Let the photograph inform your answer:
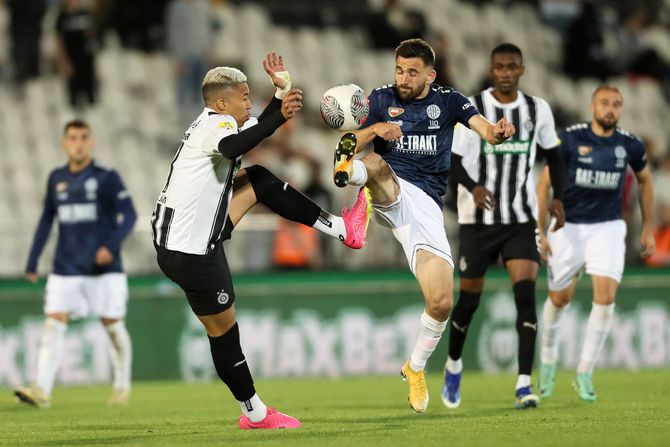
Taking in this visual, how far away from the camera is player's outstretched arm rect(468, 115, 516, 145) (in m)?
8.51

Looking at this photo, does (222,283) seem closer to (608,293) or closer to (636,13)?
(608,293)

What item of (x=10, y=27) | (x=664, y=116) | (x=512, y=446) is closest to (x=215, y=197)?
(x=512, y=446)

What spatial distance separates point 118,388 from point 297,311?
3.62 metres

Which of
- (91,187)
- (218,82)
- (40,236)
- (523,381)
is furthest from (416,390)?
(40,236)

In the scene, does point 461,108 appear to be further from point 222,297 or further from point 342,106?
point 222,297

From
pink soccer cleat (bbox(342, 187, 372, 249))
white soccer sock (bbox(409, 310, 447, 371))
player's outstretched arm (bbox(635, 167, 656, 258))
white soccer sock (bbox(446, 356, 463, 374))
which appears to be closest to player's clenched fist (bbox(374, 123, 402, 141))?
pink soccer cleat (bbox(342, 187, 372, 249))

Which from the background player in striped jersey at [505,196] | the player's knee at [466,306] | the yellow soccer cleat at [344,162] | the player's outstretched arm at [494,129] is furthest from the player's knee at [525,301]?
the yellow soccer cleat at [344,162]

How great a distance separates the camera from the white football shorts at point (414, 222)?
9180 mm

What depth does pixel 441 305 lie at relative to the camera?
358 inches

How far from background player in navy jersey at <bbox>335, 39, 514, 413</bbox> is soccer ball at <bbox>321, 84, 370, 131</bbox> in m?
0.12

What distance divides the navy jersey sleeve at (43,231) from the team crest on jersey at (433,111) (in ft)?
14.4

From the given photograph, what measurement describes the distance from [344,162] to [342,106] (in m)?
0.49

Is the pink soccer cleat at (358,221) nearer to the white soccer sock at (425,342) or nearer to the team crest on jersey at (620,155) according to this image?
the white soccer sock at (425,342)

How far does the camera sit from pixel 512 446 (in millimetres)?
7379
